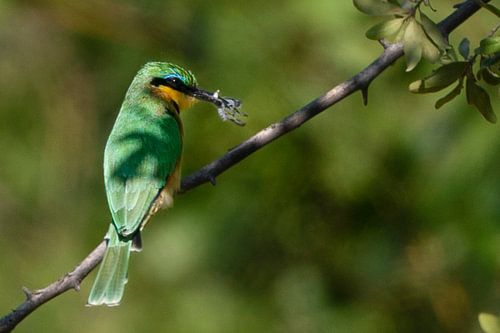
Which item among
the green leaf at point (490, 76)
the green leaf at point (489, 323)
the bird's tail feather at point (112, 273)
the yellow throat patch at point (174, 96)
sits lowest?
the green leaf at point (489, 323)

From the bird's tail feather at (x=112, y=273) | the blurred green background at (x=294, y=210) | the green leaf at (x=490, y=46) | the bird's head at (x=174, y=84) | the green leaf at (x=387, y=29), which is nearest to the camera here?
the green leaf at (x=490, y=46)

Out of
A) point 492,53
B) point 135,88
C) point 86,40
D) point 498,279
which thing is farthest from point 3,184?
point 492,53

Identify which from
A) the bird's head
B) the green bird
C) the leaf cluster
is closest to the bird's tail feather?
the green bird

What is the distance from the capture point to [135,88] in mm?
4281

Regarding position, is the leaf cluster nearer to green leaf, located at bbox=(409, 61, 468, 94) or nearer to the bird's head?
green leaf, located at bbox=(409, 61, 468, 94)

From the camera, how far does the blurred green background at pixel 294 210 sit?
4.61m

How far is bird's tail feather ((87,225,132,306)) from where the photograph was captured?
3.45 m

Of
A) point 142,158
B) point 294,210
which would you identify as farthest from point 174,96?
point 294,210

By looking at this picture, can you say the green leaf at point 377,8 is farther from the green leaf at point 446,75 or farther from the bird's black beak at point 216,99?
the bird's black beak at point 216,99

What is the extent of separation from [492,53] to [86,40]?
4.00 meters

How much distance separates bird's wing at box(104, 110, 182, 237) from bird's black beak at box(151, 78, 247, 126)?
0.42ft

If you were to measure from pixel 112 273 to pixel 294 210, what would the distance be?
5.36 feet

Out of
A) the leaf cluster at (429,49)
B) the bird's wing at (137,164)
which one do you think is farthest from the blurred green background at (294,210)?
the leaf cluster at (429,49)

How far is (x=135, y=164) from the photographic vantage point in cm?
369
